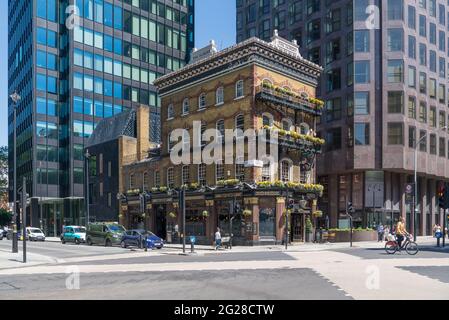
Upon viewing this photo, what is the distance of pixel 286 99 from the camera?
1495 inches

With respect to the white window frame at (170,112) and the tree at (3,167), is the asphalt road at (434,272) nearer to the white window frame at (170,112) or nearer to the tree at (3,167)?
the white window frame at (170,112)

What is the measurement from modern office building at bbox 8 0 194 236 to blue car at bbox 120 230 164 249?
30.1 meters

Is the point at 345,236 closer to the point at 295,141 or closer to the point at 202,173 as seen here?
the point at 295,141

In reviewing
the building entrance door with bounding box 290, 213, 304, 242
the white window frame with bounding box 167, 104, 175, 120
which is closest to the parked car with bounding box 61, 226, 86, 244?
the white window frame with bounding box 167, 104, 175, 120

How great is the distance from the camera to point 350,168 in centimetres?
5262

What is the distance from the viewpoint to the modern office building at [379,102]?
52.5 m

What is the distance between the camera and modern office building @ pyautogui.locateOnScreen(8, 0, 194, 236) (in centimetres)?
6781

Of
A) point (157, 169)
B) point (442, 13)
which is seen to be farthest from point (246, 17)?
point (157, 169)

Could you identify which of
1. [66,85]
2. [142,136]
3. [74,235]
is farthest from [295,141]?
[66,85]

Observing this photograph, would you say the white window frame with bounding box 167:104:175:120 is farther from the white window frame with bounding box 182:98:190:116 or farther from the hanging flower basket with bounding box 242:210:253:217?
the hanging flower basket with bounding box 242:210:253:217

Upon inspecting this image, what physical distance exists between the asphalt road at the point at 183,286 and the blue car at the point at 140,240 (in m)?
16.1

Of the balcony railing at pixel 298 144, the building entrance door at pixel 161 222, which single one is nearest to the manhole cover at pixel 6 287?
the balcony railing at pixel 298 144

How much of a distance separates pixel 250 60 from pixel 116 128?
2137cm
